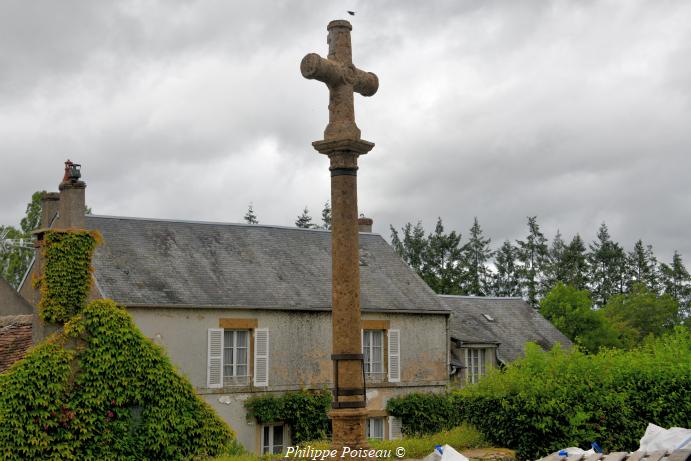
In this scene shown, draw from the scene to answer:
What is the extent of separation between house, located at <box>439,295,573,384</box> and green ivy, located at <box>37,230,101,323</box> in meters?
13.0

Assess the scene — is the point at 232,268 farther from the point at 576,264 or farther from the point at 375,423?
the point at 576,264

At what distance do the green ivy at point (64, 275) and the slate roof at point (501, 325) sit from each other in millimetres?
14319

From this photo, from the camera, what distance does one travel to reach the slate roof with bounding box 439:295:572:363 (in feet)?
97.8

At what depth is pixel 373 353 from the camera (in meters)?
24.9

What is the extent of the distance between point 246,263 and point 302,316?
2.39 m

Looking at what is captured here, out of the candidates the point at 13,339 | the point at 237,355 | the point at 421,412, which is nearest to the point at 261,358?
the point at 237,355

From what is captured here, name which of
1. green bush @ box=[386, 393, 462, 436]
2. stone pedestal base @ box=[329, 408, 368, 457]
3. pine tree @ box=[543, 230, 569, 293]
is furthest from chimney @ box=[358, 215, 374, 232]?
pine tree @ box=[543, 230, 569, 293]

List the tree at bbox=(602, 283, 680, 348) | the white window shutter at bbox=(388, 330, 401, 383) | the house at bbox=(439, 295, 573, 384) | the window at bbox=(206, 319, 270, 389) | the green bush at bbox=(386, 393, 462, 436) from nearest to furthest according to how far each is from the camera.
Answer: the window at bbox=(206, 319, 270, 389)
the green bush at bbox=(386, 393, 462, 436)
the white window shutter at bbox=(388, 330, 401, 383)
the house at bbox=(439, 295, 573, 384)
the tree at bbox=(602, 283, 680, 348)

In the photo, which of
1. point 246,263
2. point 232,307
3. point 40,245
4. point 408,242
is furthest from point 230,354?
point 408,242

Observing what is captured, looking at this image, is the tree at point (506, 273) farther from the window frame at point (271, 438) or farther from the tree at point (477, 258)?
the window frame at point (271, 438)

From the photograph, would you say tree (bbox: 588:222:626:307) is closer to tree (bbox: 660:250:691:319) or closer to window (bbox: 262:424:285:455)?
tree (bbox: 660:250:691:319)

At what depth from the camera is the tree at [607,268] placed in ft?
209

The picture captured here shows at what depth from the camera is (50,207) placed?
20547 millimetres

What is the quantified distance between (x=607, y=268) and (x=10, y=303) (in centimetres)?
5090
